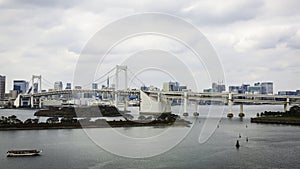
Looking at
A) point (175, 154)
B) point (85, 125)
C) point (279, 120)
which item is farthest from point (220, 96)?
point (175, 154)

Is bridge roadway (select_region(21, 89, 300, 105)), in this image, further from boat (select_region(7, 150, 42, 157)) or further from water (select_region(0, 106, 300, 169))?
boat (select_region(7, 150, 42, 157))

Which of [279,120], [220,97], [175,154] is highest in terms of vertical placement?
[220,97]

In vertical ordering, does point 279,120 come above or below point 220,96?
below

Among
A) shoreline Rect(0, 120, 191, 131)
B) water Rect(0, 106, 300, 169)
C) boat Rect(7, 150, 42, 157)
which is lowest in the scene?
water Rect(0, 106, 300, 169)

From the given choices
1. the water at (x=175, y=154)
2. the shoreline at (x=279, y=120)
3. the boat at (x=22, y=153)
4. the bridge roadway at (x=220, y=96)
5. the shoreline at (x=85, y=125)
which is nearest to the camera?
the water at (x=175, y=154)

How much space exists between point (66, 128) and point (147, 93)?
10313 mm

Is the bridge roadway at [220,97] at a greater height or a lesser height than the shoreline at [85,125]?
greater

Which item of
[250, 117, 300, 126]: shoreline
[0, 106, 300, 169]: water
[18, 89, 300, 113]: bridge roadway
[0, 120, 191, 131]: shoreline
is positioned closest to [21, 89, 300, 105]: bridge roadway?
[18, 89, 300, 113]: bridge roadway

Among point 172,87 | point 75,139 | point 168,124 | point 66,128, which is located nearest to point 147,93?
point 172,87

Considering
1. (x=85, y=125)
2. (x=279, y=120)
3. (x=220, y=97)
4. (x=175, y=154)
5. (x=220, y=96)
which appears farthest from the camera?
(x=220, y=97)

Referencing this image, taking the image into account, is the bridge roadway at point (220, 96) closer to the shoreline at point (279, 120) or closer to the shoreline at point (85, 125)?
the shoreline at point (279, 120)

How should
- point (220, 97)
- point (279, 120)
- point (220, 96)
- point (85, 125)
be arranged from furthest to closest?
point (220, 97) → point (220, 96) → point (279, 120) → point (85, 125)

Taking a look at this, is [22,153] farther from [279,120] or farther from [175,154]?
[279,120]

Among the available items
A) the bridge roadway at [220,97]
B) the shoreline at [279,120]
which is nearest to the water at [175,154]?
the shoreline at [279,120]
